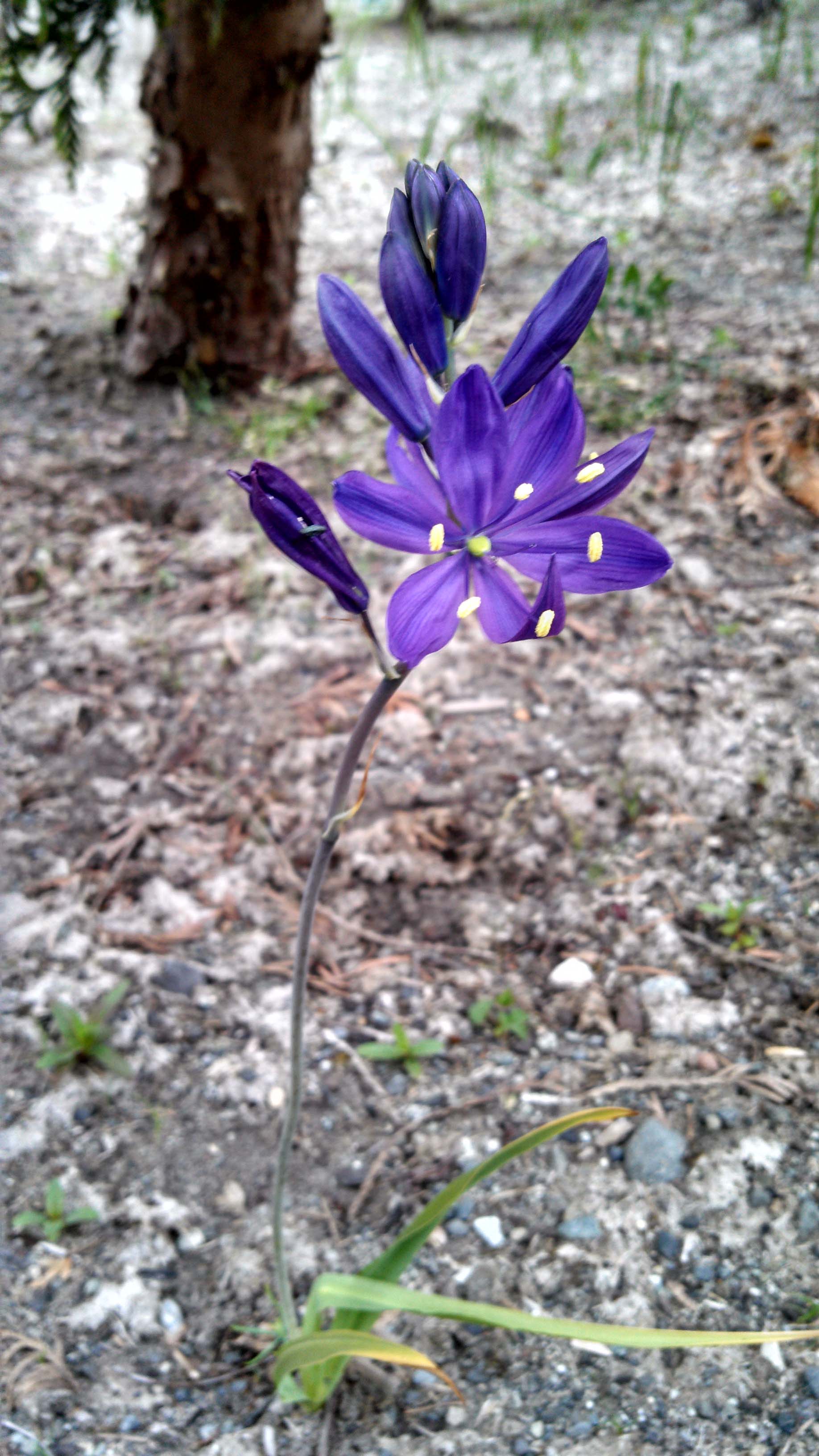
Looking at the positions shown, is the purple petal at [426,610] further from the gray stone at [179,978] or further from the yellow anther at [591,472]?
the gray stone at [179,978]

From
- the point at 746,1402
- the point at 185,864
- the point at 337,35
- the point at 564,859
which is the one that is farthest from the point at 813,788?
the point at 337,35

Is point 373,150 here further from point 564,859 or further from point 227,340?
point 564,859

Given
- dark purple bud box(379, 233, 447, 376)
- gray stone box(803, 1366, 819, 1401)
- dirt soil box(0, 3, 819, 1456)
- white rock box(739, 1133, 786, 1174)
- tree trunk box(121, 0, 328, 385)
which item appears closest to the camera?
dark purple bud box(379, 233, 447, 376)

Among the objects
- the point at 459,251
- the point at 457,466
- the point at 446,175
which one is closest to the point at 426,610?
the point at 457,466

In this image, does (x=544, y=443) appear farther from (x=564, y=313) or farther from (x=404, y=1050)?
(x=404, y=1050)

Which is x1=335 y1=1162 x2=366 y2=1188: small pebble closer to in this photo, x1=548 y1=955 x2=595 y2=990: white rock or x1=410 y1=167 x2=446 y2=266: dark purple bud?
x1=548 y1=955 x2=595 y2=990: white rock

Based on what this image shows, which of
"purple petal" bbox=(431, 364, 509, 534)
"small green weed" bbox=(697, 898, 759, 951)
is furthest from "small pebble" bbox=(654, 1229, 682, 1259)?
"purple petal" bbox=(431, 364, 509, 534)
